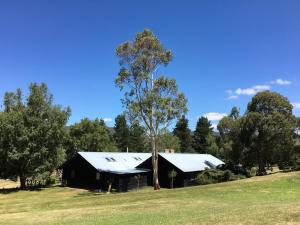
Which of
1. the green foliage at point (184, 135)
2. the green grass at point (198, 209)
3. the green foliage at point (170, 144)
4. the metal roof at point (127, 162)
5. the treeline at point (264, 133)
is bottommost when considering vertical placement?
the green grass at point (198, 209)

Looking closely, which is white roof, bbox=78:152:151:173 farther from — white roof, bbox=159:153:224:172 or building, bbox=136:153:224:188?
white roof, bbox=159:153:224:172

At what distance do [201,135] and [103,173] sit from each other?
70045mm

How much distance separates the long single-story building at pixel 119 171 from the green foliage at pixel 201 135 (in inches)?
2298

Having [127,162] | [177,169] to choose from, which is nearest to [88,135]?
[127,162]

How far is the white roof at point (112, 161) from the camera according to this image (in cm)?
4716

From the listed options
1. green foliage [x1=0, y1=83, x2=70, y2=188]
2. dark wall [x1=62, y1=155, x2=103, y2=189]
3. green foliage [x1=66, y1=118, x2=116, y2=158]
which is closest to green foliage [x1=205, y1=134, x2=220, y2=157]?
green foliage [x1=66, y1=118, x2=116, y2=158]

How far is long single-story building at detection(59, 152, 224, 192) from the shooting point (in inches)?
1813

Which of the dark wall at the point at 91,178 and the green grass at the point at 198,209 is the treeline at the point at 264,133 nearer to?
the dark wall at the point at 91,178

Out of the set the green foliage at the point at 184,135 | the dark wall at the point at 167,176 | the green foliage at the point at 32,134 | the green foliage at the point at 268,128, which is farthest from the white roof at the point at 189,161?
the green foliage at the point at 184,135

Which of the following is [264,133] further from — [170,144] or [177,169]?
[170,144]

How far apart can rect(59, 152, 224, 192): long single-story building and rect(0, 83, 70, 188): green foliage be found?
3.76m

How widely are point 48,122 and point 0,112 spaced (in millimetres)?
5441

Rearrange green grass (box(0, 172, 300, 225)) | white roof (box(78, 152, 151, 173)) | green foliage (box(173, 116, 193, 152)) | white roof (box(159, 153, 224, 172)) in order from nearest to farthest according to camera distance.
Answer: green grass (box(0, 172, 300, 225)) → white roof (box(78, 152, 151, 173)) → white roof (box(159, 153, 224, 172)) → green foliage (box(173, 116, 193, 152))

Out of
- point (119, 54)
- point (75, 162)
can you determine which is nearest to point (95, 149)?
point (75, 162)
